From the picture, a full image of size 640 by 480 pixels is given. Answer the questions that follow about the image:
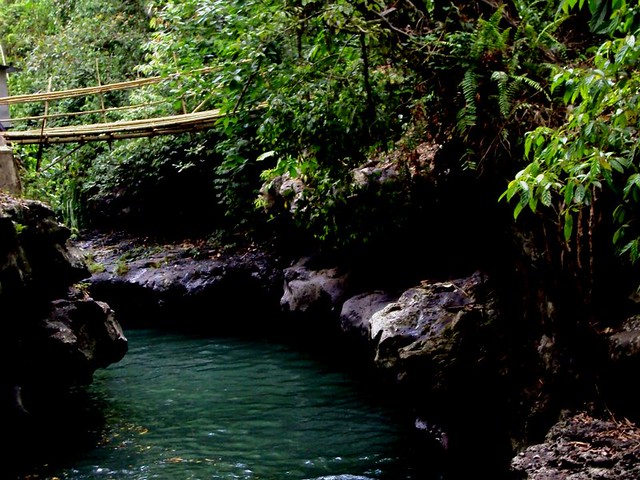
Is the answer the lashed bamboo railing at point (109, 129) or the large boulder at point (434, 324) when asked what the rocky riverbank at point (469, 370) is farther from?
the lashed bamboo railing at point (109, 129)

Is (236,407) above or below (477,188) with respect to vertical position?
below

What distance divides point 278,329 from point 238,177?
3362 millimetres

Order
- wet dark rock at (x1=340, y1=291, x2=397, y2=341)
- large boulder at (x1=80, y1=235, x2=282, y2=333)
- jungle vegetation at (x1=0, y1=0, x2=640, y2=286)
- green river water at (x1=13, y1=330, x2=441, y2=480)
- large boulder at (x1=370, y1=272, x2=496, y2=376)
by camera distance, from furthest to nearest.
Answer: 1. large boulder at (x1=80, y1=235, x2=282, y2=333)
2. wet dark rock at (x1=340, y1=291, x2=397, y2=341)
3. green river water at (x1=13, y1=330, x2=441, y2=480)
4. large boulder at (x1=370, y1=272, x2=496, y2=376)
5. jungle vegetation at (x1=0, y1=0, x2=640, y2=286)

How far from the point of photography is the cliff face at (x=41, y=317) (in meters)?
7.06

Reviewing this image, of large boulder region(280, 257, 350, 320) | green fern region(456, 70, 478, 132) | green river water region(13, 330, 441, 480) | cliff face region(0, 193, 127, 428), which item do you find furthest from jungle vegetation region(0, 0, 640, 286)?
cliff face region(0, 193, 127, 428)

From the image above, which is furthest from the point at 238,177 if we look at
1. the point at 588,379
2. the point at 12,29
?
the point at 12,29

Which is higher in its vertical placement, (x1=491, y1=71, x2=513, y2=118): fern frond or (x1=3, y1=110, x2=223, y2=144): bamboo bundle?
(x1=3, y1=110, x2=223, y2=144): bamboo bundle

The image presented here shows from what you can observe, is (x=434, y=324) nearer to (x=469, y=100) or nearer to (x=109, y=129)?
(x=469, y=100)

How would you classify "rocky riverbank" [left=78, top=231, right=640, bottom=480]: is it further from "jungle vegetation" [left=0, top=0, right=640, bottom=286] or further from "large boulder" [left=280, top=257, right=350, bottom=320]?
"jungle vegetation" [left=0, top=0, right=640, bottom=286]

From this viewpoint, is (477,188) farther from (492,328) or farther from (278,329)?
(278,329)

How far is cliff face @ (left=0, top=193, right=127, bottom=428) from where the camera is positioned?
7.06 metres

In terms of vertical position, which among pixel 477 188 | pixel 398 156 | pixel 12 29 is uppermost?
pixel 12 29

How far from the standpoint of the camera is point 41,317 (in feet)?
25.2

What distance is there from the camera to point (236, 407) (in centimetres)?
815
